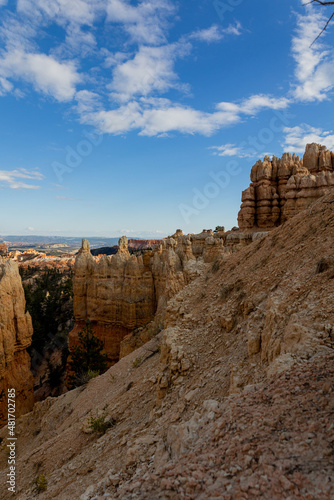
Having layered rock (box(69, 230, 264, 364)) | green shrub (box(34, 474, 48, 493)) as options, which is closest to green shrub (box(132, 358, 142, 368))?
green shrub (box(34, 474, 48, 493))

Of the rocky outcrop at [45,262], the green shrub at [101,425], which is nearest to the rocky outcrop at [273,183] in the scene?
the green shrub at [101,425]

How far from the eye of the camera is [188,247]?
63.8ft

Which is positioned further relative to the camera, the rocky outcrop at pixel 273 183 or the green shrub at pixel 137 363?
the rocky outcrop at pixel 273 183

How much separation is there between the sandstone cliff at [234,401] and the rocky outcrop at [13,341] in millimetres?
8186

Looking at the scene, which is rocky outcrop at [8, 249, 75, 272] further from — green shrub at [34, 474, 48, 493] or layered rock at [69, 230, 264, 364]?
green shrub at [34, 474, 48, 493]

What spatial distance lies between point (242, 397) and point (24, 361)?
56.3 ft

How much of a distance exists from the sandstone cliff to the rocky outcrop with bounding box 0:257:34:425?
26.9 ft

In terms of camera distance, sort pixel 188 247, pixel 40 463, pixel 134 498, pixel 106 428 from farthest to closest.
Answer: pixel 188 247 → pixel 40 463 → pixel 106 428 → pixel 134 498

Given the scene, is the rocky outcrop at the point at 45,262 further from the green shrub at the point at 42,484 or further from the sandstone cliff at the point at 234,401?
the green shrub at the point at 42,484

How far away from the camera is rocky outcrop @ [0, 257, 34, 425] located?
48.5 feet

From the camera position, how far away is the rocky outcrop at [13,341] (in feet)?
48.5

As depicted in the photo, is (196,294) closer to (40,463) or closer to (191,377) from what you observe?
(191,377)

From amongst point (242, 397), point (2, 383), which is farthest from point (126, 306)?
point (242, 397)

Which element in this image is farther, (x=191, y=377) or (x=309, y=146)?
(x=309, y=146)
